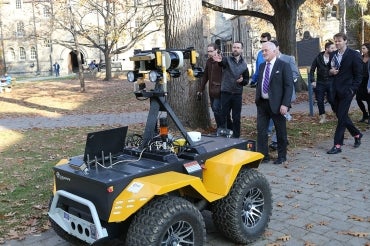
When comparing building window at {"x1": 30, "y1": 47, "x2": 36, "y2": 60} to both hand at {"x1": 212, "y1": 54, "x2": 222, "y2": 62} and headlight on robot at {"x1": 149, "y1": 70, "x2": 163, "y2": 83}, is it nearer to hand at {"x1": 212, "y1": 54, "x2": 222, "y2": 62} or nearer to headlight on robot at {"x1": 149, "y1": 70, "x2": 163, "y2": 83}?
hand at {"x1": 212, "y1": 54, "x2": 222, "y2": 62}

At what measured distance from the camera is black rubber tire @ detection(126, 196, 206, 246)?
11.4 ft

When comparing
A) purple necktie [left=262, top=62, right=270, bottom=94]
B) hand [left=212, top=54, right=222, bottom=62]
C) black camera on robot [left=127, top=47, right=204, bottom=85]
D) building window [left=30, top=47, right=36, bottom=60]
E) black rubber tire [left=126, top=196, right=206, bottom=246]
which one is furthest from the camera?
building window [left=30, top=47, right=36, bottom=60]

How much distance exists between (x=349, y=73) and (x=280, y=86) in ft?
5.37

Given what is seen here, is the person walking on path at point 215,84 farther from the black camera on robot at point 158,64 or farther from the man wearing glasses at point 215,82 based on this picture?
the black camera on robot at point 158,64

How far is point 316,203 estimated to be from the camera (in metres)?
5.59

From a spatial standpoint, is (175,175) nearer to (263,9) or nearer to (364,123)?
(364,123)

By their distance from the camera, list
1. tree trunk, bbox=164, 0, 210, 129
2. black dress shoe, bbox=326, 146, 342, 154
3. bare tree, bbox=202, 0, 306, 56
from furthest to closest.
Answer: bare tree, bbox=202, 0, 306, 56 < tree trunk, bbox=164, 0, 210, 129 < black dress shoe, bbox=326, 146, 342, 154

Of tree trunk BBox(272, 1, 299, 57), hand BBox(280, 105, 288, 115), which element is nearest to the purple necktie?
hand BBox(280, 105, 288, 115)

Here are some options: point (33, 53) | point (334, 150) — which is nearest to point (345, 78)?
point (334, 150)

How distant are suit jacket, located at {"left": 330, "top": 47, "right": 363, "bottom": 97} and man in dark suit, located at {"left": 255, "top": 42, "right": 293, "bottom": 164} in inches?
52.1

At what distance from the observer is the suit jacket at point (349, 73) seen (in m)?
7.79

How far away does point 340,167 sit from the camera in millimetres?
7262

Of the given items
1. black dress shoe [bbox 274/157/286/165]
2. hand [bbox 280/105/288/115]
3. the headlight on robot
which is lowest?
black dress shoe [bbox 274/157/286/165]

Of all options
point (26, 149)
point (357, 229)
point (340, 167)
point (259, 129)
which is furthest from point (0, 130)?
point (357, 229)
